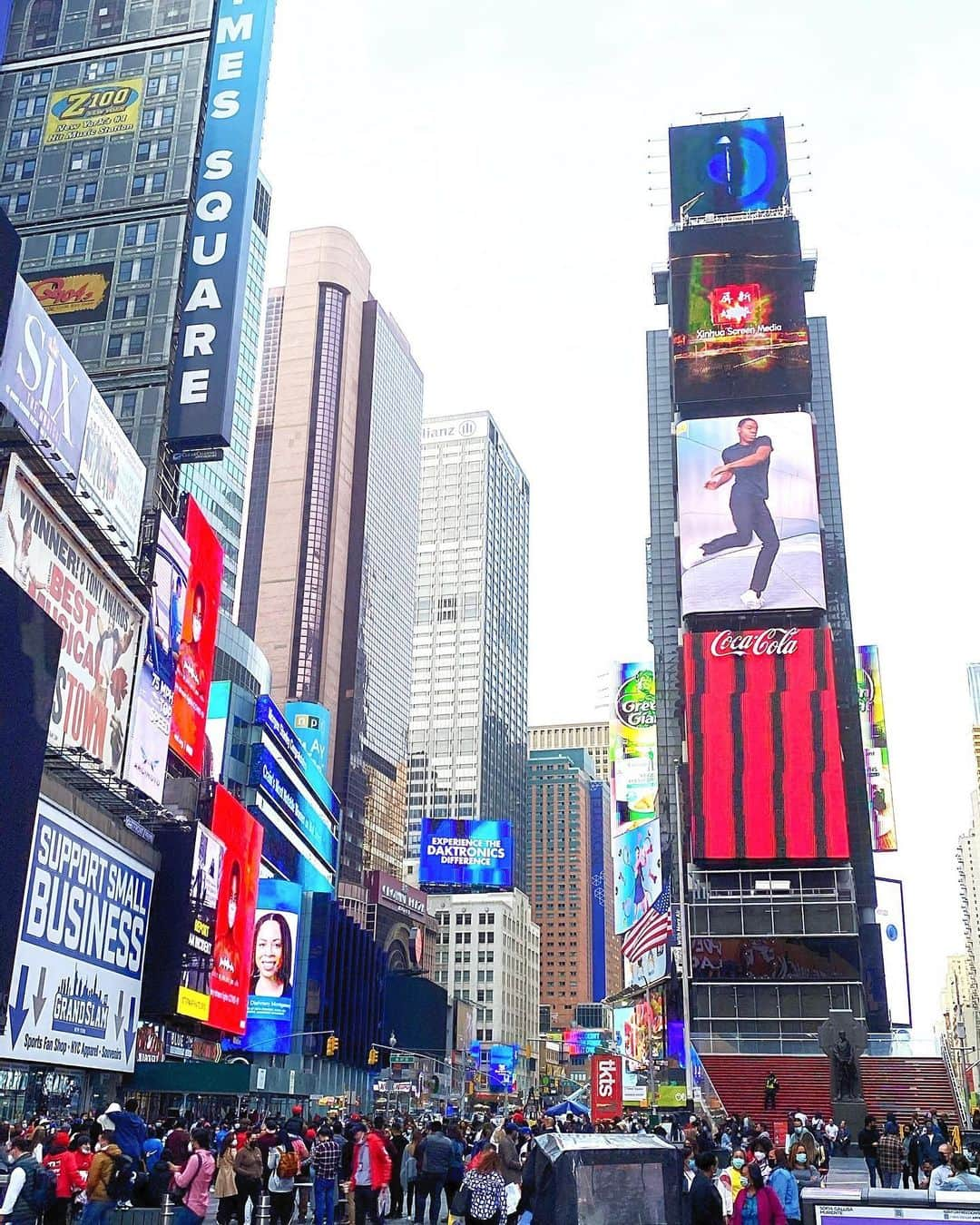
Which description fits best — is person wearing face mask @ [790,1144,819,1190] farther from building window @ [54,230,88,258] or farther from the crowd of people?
building window @ [54,230,88,258]

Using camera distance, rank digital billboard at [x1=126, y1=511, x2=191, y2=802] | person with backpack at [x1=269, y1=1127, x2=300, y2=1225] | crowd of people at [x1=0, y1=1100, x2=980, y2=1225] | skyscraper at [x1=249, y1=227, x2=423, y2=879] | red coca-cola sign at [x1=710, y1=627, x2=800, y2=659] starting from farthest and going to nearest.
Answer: skyscraper at [x1=249, y1=227, x2=423, y2=879] < red coca-cola sign at [x1=710, y1=627, x2=800, y2=659] < digital billboard at [x1=126, y1=511, x2=191, y2=802] < person with backpack at [x1=269, y1=1127, x2=300, y2=1225] < crowd of people at [x1=0, y1=1100, x2=980, y2=1225]

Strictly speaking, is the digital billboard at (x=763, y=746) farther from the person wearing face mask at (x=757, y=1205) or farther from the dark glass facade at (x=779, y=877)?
the person wearing face mask at (x=757, y=1205)

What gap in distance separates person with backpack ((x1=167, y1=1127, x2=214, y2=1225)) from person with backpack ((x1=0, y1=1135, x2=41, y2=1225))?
8.01ft

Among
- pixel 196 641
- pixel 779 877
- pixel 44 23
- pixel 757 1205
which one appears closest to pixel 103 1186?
pixel 757 1205

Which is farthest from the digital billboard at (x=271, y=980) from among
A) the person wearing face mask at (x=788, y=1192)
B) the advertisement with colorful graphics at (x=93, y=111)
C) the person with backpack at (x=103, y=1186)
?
the person wearing face mask at (x=788, y=1192)

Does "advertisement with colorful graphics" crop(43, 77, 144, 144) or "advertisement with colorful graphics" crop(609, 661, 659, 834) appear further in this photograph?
"advertisement with colorful graphics" crop(609, 661, 659, 834)

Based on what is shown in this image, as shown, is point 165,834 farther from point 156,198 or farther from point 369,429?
point 369,429

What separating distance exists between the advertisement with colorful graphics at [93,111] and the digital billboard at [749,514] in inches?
1864

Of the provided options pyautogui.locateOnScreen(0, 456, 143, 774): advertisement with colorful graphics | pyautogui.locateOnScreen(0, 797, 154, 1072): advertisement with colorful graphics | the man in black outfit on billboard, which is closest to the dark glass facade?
the man in black outfit on billboard

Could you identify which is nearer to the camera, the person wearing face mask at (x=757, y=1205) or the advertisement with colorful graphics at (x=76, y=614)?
the person wearing face mask at (x=757, y=1205)

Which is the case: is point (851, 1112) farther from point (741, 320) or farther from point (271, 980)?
point (741, 320)

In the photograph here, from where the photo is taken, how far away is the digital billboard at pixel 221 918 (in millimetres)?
52156

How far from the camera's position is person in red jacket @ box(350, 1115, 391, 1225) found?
19.9 m

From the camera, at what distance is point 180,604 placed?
5406cm
